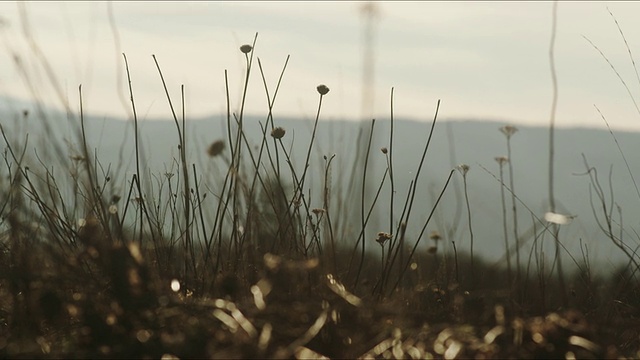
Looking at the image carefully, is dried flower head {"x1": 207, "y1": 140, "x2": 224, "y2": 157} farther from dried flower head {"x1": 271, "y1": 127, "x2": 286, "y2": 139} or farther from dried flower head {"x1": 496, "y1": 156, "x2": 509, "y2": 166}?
dried flower head {"x1": 496, "y1": 156, "x2": 509, "y2": 166}

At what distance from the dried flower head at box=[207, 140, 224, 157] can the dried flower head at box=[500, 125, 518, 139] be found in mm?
722

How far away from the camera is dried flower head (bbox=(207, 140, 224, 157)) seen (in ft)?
6.35

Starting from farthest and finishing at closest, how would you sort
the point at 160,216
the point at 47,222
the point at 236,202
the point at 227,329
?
the point at 160,216 < the point at 236,202 < the point at 47,222 < the point at 227,329

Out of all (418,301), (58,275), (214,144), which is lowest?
(418,301)

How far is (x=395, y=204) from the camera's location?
7.93 feet

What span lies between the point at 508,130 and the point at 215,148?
0.76m

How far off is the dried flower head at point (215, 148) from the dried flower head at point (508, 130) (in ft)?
2.37

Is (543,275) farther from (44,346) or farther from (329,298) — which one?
(44,346)

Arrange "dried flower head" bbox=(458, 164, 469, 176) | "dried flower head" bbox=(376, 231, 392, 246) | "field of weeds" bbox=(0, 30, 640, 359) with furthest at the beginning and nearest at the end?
1. "dried flower head" bbox=(458, 164, 469, 176)
2. "dried flower head" bbox=(376, 231, 392, 246)
3. "field of weeds" bbox=(0, 30, 640, 359)

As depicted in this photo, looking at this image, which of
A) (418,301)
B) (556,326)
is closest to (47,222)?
(418,301)

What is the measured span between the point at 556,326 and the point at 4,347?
100 cm

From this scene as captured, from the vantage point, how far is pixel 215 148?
1.94m

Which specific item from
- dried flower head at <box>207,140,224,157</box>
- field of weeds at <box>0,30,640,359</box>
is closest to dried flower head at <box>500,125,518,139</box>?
field of weeds at <box>0,30,640,359</box>

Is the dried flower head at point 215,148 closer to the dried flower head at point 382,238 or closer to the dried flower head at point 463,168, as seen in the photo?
the dried flower head at point 382,238
